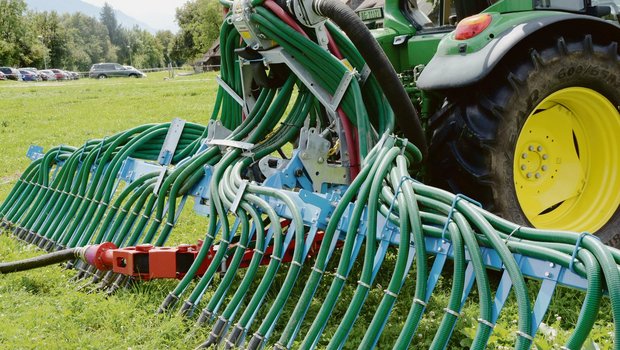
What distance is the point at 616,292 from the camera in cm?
177

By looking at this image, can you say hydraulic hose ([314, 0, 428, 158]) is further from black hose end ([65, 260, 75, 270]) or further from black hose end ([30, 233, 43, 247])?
black hose end ([30, 233, 43, 247])

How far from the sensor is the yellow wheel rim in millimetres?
3605

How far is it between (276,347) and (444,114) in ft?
4.63

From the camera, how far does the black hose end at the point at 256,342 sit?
270 cm

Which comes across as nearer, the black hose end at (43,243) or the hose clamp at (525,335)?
the hose clamp at (525,335)

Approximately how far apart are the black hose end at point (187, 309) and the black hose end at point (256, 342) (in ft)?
1.45

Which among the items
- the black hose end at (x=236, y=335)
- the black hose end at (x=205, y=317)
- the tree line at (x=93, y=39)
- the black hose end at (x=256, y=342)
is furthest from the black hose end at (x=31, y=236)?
the tree line at (x=93, y=39)

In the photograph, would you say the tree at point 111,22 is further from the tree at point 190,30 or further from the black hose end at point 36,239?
the black hose end at point 36,239

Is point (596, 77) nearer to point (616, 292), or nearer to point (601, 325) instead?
point (601, 325)

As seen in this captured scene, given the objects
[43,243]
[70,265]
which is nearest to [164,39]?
[43,243]

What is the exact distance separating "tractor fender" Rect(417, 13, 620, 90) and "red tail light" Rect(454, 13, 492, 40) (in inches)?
1.7

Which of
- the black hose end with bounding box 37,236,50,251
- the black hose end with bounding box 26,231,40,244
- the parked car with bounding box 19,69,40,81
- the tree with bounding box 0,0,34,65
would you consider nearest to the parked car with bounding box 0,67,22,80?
the parked car with bounding box 19,69,40,81

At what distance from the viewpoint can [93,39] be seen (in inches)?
3593

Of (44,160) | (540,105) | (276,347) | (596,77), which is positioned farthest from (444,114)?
(44,160)
